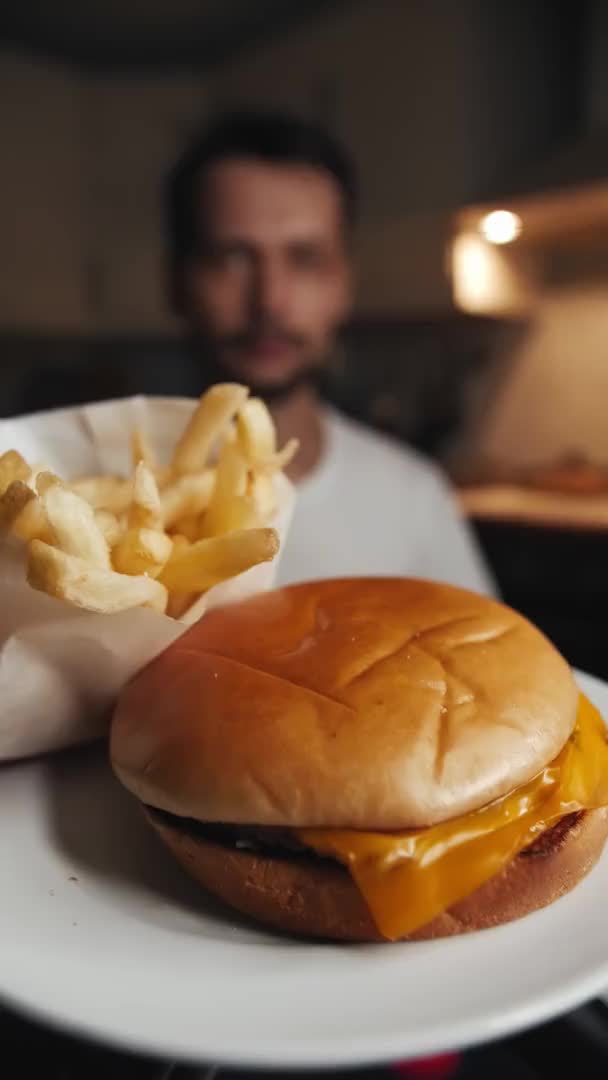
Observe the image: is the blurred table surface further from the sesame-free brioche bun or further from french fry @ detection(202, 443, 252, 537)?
french fry @ detection(202, 443, 252, 537)

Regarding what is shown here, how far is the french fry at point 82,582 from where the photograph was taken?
59 centimetres

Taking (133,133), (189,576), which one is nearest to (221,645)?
(189,576)

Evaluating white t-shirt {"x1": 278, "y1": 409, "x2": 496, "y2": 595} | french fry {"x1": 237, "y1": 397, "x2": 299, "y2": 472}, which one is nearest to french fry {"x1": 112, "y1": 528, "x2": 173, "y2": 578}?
french fry {"x1": 237, "y1": 397, "x2": 299, "y2": 472}

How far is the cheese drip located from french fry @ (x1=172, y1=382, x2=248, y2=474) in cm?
37

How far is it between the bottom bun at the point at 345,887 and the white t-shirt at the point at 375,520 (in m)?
1.26

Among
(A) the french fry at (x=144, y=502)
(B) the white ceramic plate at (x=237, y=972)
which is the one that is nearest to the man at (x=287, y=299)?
(A) the french fry at (x=144, y=502)

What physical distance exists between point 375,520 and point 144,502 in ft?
5.39

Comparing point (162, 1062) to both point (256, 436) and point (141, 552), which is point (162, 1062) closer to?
point (141, 552)

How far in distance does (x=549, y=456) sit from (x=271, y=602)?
3645 mm

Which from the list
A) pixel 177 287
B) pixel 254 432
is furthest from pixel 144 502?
pixel 177 287

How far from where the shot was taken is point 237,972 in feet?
1.71

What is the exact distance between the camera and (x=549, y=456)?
4.18 metres

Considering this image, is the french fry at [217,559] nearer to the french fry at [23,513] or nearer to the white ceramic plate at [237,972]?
the french fry at [23,513]

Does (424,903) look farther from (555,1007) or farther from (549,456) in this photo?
(549,456)
